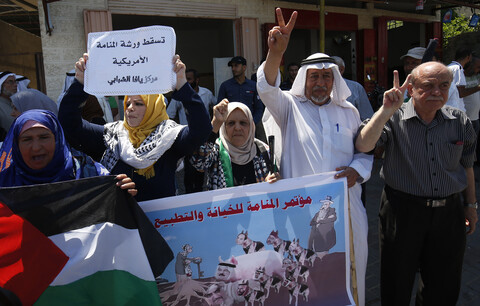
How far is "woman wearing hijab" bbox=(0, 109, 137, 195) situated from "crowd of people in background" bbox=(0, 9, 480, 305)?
0.75ft

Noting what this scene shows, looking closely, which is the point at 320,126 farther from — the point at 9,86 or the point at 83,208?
the point at 9,86

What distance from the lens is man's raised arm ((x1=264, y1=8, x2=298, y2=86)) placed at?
2350 mm

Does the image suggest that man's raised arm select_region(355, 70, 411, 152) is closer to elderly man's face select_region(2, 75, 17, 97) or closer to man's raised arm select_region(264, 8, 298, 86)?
man's raised arm select_region(264, 8, 298, 86)

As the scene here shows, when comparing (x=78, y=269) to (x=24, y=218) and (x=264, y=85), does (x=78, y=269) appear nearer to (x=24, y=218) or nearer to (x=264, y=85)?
(x=24, y=218)

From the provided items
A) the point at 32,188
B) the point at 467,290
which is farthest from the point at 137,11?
the point at 467,290

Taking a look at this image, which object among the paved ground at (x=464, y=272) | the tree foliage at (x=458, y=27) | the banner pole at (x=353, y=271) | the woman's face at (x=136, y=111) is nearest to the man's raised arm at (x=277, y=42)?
the woman's face at (x=136, y=111)

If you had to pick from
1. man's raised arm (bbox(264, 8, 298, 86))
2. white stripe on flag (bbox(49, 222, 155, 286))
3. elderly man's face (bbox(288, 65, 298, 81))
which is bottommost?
white stripe on flag (bbox(49, 222, 155, 286))

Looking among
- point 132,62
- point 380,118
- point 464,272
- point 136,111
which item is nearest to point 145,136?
point 136,111

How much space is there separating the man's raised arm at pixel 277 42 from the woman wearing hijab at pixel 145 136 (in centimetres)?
53

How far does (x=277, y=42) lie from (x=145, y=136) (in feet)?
3.27

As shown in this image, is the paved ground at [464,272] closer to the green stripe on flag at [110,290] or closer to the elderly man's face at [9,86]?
the green stripe on flag at [110,290]

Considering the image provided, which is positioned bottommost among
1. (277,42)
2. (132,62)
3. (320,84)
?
(320,84)

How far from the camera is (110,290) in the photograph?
193 centimetres

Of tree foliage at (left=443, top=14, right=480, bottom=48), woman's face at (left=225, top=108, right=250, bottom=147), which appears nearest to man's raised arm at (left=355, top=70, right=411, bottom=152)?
woman's face at (left=225, top=108, right=250, bottom=147)
